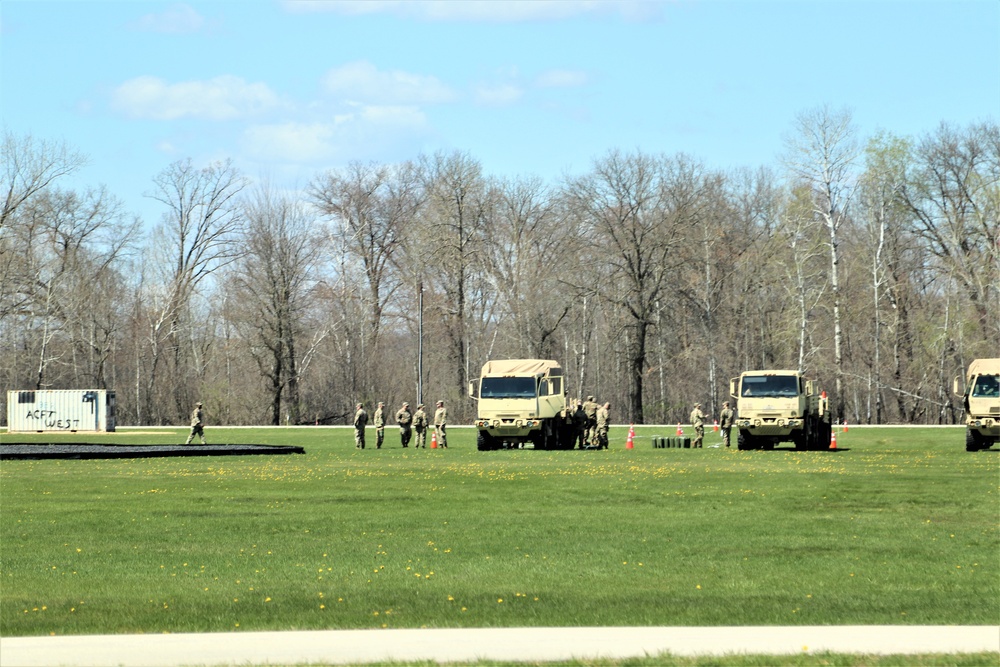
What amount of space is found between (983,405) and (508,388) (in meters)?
15.5

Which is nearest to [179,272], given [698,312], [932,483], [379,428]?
[698,312]

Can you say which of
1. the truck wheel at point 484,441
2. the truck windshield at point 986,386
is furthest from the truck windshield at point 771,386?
the truck wheel at point 484,441

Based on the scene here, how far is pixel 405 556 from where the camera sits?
16.8 m

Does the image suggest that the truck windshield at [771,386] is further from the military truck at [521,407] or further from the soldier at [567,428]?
the military truck at [521,407]

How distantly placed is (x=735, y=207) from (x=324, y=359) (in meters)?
27.6

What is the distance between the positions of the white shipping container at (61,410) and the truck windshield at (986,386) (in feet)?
132

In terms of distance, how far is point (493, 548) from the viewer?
687 inches

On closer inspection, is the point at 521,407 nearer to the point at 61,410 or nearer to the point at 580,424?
the point at 580,424

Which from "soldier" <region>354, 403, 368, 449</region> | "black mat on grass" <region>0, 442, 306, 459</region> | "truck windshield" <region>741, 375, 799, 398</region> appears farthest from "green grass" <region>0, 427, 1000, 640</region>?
"soldier" <region>354, 403, 368, 449</region>

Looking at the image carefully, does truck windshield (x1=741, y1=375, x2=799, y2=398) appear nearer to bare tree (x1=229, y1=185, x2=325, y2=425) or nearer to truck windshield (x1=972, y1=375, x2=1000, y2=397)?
truck windshield (x1=972, y1=375, x2=1000, y2=397)

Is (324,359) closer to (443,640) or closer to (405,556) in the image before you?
(405,556)

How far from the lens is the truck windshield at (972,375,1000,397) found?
43156mm

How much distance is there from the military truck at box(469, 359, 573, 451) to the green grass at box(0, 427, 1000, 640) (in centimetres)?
1261

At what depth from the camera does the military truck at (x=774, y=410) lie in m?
43.2
